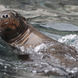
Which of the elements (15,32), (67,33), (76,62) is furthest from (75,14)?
(76,62)

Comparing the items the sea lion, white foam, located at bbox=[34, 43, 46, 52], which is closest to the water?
white foam, located at bbox=[34, 43, 46, 52]

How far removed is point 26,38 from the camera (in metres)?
5.97

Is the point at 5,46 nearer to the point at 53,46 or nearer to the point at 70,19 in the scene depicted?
the point at 53,46

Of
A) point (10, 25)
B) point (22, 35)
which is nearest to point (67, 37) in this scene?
point (22, 35)

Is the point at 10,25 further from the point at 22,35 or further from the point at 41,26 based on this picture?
the point at 41,26

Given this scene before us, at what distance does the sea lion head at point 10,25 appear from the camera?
19.2ft

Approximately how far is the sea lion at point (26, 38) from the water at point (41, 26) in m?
0.16

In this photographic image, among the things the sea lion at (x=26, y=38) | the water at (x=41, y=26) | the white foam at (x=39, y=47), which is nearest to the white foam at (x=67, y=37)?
the water at (x=41, y=26)

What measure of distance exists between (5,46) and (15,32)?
0.41 metres

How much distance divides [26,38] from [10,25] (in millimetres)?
392

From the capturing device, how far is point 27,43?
5.88 metres

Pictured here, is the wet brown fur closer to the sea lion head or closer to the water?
the sea lion head

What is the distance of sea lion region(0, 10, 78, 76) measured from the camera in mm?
5329

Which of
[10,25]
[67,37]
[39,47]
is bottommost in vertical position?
[67,37]
